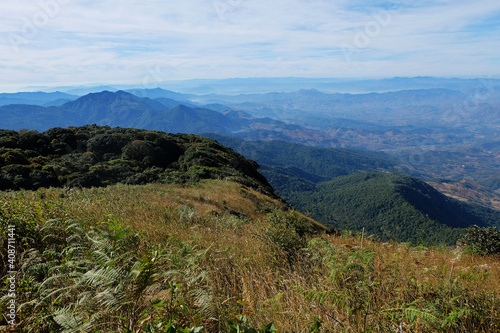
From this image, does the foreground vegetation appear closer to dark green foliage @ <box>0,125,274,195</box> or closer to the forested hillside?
dark green foliage @ <box>0,125,274,195</box>

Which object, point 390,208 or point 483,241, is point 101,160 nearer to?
point 483,241

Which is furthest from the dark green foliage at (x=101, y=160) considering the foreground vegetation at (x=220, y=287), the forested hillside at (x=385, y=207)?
the forested hillside at (x=385, y=207)

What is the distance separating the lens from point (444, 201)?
122 metres

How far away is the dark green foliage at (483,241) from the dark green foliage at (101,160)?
15.9 metres

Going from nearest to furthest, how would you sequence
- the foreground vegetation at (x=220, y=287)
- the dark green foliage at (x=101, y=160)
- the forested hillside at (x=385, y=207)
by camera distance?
1. the foreground vegetation at (x=220, y=287)
2. the dark green foliage at (x=101, y=160)
3. the forested hillside at (x=385, y=207)

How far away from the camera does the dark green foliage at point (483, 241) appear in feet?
24.7

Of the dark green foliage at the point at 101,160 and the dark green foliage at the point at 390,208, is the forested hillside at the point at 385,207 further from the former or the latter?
the dark green foliage at the point at 101,160

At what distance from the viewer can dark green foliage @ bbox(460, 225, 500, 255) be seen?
754cm

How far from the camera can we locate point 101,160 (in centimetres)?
2419

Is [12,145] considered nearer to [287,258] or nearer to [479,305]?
[287,258]

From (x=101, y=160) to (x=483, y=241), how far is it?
26.4 metres

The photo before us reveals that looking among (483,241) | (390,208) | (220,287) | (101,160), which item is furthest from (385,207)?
(220,287)

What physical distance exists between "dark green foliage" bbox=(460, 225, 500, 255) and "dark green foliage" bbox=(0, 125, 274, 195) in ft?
52.3

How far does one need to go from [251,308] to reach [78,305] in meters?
1.57
